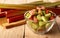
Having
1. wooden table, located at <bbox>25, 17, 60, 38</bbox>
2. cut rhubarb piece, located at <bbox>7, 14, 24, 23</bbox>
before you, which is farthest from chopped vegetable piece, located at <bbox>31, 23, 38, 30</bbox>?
cut rhubarb piece, located at <bbox>7, 14, 24, 23</bbox>

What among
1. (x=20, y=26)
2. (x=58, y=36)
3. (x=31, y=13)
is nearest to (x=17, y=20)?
(x=20, y=26)

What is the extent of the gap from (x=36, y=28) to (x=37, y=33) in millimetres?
46

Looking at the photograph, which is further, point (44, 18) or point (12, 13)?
point (12, 13)

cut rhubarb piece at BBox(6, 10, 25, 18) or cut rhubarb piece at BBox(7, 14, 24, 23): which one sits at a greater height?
cut rhubarb piece at BBox(6, 10, 25, 18)

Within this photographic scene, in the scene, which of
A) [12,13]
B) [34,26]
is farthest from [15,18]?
[34,26]

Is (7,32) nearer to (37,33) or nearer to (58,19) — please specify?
(37,33)

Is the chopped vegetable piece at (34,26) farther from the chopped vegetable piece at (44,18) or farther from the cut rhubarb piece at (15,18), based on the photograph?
the cut rhubarb piece at (15,18)

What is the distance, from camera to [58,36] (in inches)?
36.1

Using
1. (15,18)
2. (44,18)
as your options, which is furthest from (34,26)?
(15,18)

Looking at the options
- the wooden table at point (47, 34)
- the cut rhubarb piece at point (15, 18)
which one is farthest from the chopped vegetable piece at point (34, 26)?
the cut rhubarb piece at point (15, 18)

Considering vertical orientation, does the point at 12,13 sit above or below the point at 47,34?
above

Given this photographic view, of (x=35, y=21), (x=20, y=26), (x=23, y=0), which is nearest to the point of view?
(x=35, y=21)

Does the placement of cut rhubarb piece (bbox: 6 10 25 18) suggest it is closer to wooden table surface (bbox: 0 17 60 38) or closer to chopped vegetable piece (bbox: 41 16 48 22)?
wooden table surface (bbox: 0 17 60 38)

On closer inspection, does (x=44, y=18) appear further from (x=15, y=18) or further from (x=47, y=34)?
(x=15, y=18)
